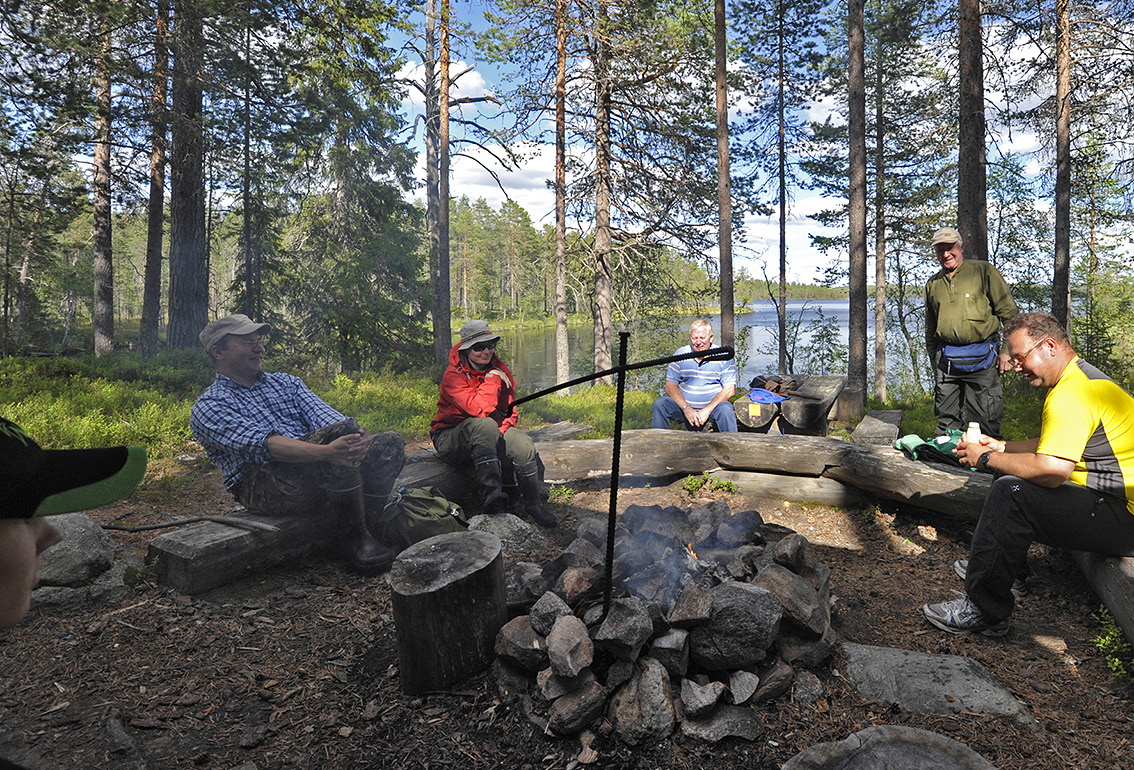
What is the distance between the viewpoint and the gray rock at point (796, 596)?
2.62 metres

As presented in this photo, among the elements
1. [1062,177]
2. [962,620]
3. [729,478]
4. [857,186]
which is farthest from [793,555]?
[1062,177]

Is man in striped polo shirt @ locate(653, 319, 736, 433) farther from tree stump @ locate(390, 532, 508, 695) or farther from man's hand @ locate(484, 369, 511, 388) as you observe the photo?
tree stump @ locate(390, 532, 508, 695)

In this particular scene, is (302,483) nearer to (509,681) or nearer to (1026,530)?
(509,681)

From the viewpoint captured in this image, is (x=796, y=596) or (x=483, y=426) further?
(x=483, y=426)

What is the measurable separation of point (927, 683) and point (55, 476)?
3070 mm

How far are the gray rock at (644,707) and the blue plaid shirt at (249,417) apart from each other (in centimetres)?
245

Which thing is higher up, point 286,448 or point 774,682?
point 286,448

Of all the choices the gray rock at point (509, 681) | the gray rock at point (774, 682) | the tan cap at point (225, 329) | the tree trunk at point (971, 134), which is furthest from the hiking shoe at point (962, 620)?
the tree trunk at point (971, 134)

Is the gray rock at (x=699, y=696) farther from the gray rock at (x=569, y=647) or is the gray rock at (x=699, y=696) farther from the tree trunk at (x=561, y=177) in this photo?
the tree trunk at (x=561, y=177)

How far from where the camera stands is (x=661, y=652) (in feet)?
7.96

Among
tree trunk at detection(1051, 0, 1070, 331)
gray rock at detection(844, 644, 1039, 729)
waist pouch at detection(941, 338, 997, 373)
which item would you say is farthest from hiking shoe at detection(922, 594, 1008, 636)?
tree trunk at detection(1051, 0, 1070, 331)

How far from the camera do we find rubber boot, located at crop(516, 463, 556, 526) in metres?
4.60

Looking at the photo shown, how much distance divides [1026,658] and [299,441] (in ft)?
13.2

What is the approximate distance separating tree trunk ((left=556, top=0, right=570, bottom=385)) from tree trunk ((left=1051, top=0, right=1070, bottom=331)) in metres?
9.29
